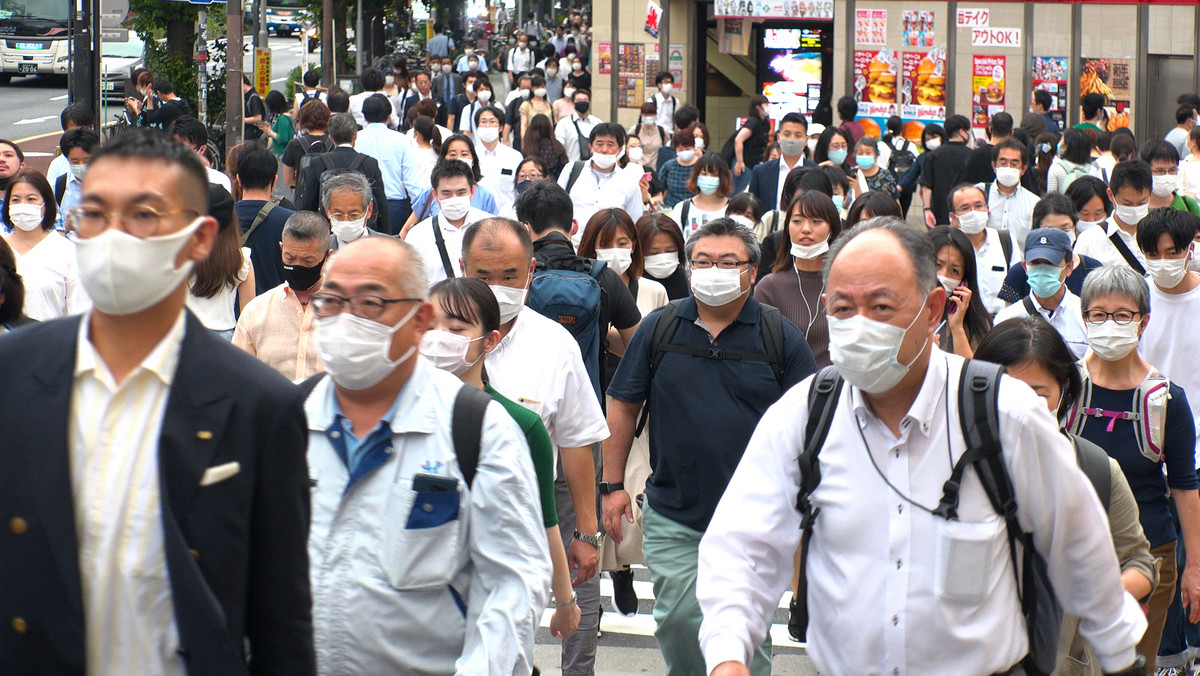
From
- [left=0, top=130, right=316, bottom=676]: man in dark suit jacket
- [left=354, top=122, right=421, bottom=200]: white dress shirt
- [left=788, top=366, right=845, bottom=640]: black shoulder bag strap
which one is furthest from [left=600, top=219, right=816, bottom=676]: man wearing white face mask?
[left=354, top=122, right=421, bottom=200]: white dress shirt

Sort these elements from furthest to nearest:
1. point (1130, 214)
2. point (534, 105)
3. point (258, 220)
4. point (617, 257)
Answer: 1. point (534, 105)
2. point (1130, 214)
3. point (258, 220)
4. point (617, 257)

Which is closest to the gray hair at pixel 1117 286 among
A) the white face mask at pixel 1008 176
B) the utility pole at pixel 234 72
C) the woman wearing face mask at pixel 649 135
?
the white face mask at pixel 1008 176

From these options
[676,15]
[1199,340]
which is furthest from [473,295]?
[676,15]

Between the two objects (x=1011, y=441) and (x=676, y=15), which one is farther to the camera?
(x=676, y=15)

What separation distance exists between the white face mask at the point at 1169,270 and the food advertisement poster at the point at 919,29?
17095 mm

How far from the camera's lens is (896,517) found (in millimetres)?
3238

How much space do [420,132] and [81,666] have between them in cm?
1153

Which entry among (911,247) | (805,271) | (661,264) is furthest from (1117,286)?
(661,264)

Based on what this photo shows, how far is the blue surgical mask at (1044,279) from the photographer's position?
755 centimetres

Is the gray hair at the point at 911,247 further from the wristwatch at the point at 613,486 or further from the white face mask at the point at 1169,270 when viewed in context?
the white face mask at the point at 1169,270

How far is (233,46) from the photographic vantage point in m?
17.5

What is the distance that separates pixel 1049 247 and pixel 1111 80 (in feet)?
56.6

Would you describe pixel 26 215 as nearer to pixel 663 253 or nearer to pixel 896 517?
pixel 663 253

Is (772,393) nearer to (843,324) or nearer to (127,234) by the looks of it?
(843,324)
